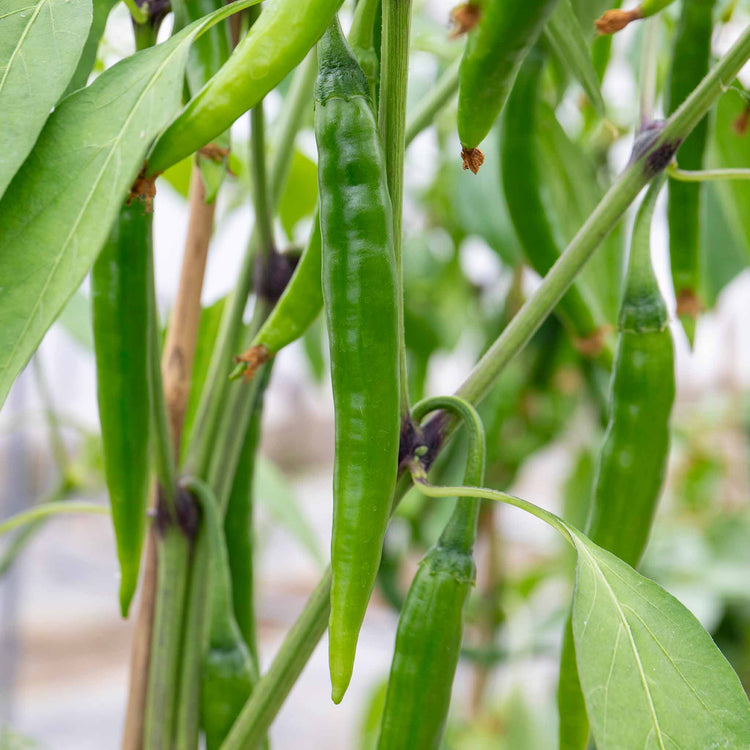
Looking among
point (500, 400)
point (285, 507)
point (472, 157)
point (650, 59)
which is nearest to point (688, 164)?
point (650, 59)

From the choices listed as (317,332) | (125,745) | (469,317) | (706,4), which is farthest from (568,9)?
(469,317)

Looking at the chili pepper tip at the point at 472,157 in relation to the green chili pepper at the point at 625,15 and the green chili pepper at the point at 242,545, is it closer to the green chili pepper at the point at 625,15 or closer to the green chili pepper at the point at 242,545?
the green chili pepper at the point at 625,15

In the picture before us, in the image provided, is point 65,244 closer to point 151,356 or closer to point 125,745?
point 151,356

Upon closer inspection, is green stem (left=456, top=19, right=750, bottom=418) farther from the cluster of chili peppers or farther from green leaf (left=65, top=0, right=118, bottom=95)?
green leaf (left=65, top=0, right=118, bottom=95)

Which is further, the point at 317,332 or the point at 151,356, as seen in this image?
the point at 317,332

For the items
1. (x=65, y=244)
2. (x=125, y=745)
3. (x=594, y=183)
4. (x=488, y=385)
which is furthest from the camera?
(x=594, y=183)

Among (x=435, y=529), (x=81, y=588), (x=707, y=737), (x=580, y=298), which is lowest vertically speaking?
(x=81, y=588)

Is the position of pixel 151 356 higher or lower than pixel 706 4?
lower

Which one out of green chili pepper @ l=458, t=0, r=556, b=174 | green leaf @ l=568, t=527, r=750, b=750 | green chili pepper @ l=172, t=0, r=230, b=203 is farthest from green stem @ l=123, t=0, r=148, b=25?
green leaf @ l=568, t=527, r=750, b=750
